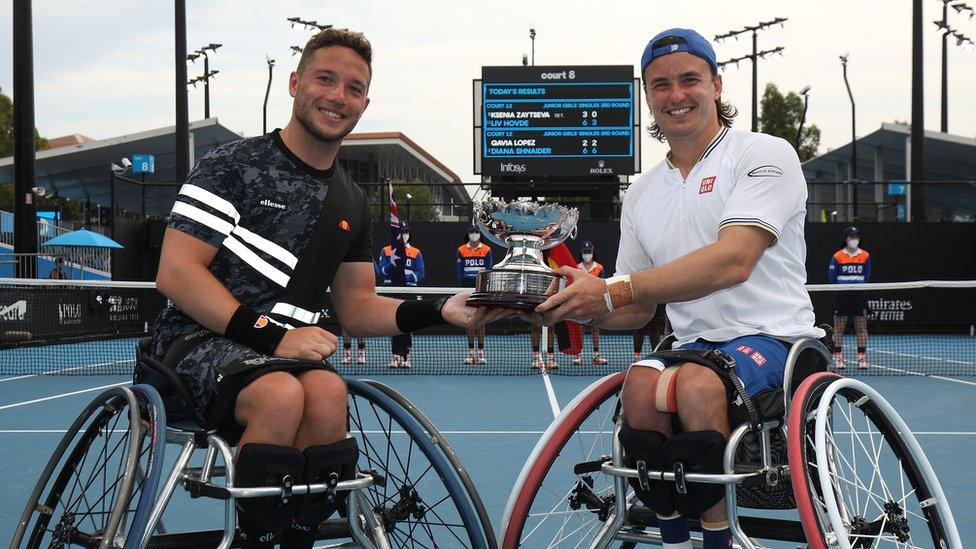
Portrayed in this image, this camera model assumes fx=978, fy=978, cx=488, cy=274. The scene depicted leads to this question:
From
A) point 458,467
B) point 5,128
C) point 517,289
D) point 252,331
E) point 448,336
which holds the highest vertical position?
point 5,128

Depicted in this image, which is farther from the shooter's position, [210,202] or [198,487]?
[210,202]

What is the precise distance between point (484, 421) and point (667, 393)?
5533 millimetres

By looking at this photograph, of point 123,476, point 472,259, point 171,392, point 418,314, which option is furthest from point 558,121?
point 123,476

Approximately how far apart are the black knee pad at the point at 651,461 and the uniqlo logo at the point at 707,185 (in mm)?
748

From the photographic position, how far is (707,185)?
2873mm

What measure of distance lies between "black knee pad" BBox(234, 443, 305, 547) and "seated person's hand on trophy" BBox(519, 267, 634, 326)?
31.1 inches

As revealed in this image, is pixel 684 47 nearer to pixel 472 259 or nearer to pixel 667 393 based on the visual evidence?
pixel 667 393

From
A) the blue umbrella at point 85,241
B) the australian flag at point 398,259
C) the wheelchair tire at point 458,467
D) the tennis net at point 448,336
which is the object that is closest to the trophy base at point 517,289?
the wheelchair tire at point 458,467

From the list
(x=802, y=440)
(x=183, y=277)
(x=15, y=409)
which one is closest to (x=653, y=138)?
(x=802, y=440)

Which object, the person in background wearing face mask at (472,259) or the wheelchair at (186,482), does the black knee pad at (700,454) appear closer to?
the wheelchair at (186,482)

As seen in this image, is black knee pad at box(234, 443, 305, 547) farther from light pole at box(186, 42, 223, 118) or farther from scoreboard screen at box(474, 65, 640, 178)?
light pole at box(186, 42, 223, 118)

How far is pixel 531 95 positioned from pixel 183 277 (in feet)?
50.9

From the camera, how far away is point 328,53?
2904 millimetres

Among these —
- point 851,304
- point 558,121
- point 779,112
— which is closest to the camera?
point 851,304
